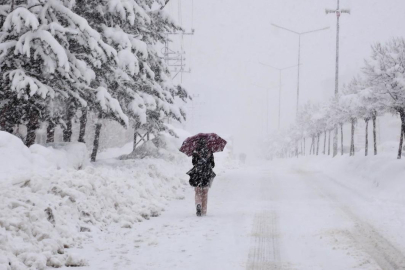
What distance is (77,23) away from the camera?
11.3 m

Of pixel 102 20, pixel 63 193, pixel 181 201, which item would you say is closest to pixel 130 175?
pixel 181 201

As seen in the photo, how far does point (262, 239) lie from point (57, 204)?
342 centimetres

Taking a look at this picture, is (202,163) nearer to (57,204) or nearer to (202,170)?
(202,170)

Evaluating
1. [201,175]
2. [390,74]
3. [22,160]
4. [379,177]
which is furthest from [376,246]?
[390,74]

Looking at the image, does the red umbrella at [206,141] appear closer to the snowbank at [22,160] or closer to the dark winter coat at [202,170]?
the dark winter coat at [202,170]

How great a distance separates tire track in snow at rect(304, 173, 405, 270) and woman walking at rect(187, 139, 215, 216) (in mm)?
3096

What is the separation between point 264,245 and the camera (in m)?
6.68

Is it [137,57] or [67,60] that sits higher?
[137,57]

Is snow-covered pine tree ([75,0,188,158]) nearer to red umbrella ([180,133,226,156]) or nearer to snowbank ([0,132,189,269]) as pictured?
snowbank ([0,132,189,269])

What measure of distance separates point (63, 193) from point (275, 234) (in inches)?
149

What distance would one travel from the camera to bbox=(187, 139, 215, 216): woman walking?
9523mm

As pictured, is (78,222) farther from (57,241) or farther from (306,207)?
(306,207)

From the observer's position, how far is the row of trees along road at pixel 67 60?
35.0 feet

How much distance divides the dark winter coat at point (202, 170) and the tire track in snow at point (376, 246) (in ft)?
10.2
